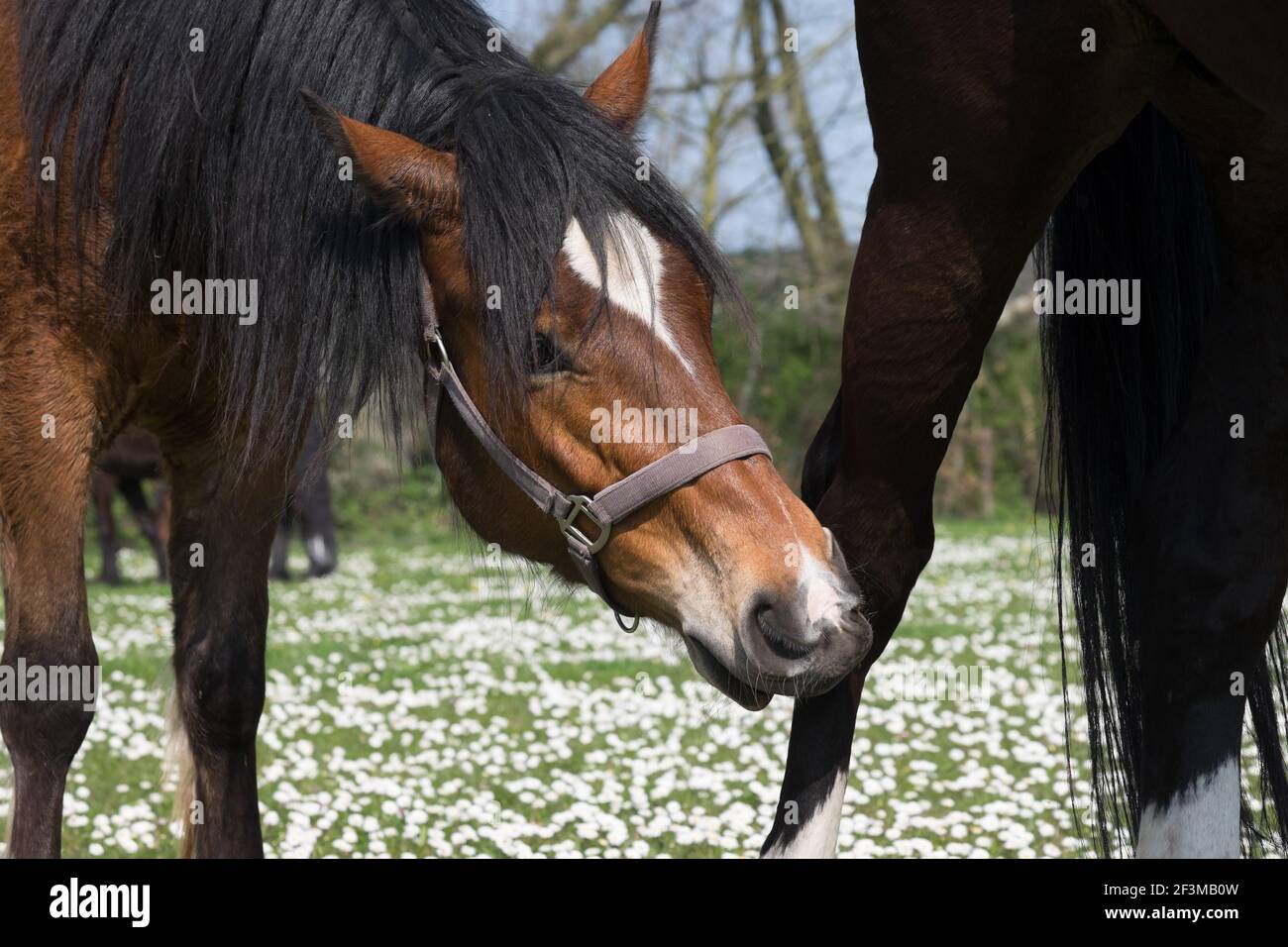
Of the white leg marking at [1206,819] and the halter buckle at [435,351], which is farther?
the halter buckle at [435,351]

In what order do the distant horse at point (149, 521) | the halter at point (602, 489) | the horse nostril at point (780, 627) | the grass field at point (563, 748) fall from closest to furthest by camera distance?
the horse nostril at point (780, 627), the halter at point (602, 489), the grass field at point (563, 748), the distant horse at point (149, 521)

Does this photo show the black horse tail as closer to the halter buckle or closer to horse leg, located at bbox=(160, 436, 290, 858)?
the halter buckle

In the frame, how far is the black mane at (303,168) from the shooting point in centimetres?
271

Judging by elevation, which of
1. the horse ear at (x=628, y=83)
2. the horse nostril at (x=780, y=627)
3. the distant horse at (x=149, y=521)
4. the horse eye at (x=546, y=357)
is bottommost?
the horse nostril at (x=780, y=627)

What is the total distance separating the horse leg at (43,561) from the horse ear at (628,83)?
1.41m

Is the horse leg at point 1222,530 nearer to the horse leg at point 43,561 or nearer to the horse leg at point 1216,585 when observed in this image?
the horse leg at point 1216,585

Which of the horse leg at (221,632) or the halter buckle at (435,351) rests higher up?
the halter buckle at (435,351)

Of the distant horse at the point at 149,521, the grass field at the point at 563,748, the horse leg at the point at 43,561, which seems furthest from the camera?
the distant horse at the point at 149,521

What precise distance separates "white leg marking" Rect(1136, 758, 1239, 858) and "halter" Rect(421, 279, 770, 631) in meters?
1.05

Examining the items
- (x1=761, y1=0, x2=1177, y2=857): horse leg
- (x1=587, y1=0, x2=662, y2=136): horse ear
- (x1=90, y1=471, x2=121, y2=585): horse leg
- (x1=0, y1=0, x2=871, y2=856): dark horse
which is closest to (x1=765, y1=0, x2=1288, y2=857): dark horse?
(x1=761, y1=0, x2=1177, y2=857): horse leg

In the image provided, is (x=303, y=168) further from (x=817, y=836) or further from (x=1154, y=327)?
(x=1154, y=327)

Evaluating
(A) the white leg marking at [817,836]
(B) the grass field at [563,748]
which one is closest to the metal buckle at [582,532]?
(B) the grass field at [563,748]
